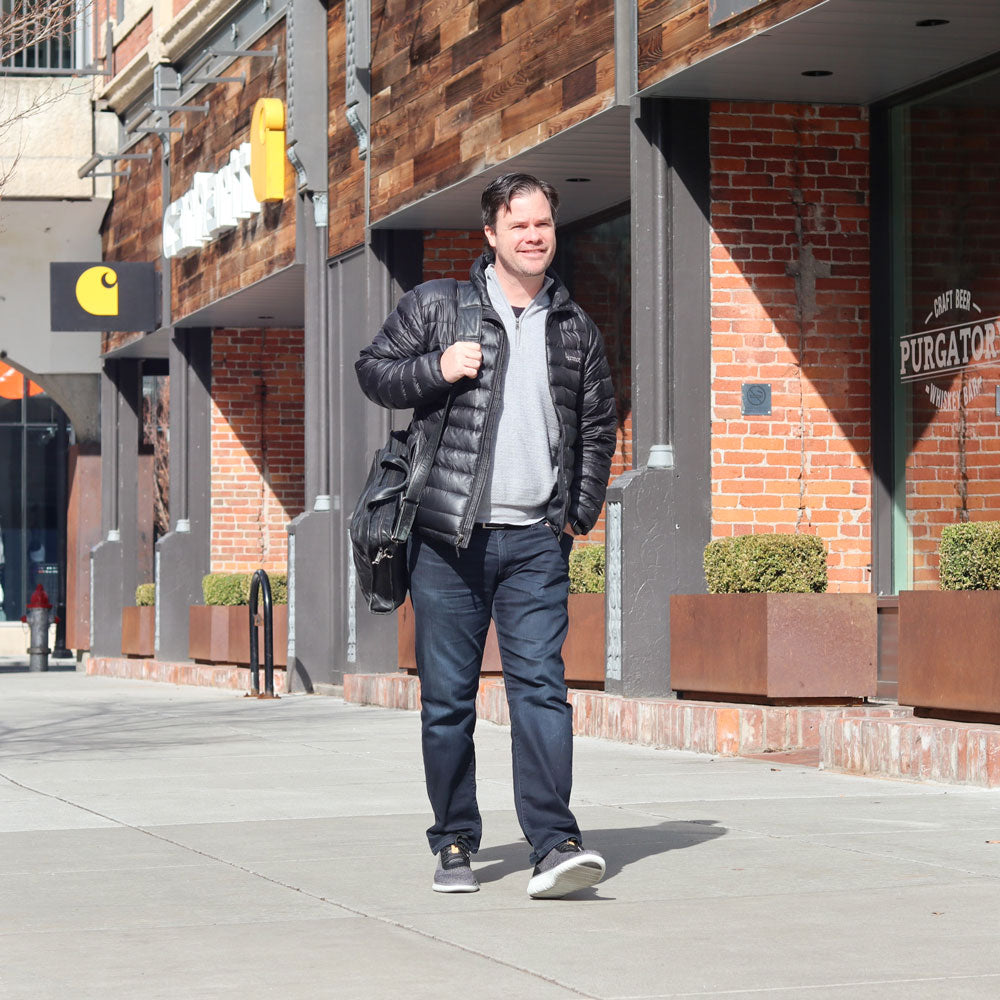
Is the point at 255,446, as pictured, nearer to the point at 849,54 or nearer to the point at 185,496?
the point at 185,496

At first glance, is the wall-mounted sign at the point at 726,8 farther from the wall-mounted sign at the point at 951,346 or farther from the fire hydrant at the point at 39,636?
the fire hydrant at the point at 39,636

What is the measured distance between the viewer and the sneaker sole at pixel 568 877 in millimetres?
5191

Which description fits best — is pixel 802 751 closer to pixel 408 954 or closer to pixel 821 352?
pixel 821 352

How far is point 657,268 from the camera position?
36.9 feet

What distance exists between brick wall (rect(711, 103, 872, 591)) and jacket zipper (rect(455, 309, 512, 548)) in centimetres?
594

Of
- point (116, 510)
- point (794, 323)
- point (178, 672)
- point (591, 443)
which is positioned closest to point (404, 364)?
point (591, 443)

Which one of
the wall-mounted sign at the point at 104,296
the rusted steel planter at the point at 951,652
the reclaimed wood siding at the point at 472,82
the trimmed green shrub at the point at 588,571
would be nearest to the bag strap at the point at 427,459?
the rusted steel planter at the point at 951,652

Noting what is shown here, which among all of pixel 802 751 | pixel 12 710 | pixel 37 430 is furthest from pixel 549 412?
pixel 37 430

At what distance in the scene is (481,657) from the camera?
5.50 meters

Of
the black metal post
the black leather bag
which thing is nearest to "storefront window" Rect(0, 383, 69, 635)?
the black metal post

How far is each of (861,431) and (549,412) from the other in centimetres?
629

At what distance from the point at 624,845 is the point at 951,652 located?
261 cm

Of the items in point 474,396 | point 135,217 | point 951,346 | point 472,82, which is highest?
point 135,217

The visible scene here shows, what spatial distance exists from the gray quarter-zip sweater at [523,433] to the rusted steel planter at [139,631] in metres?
18.1
